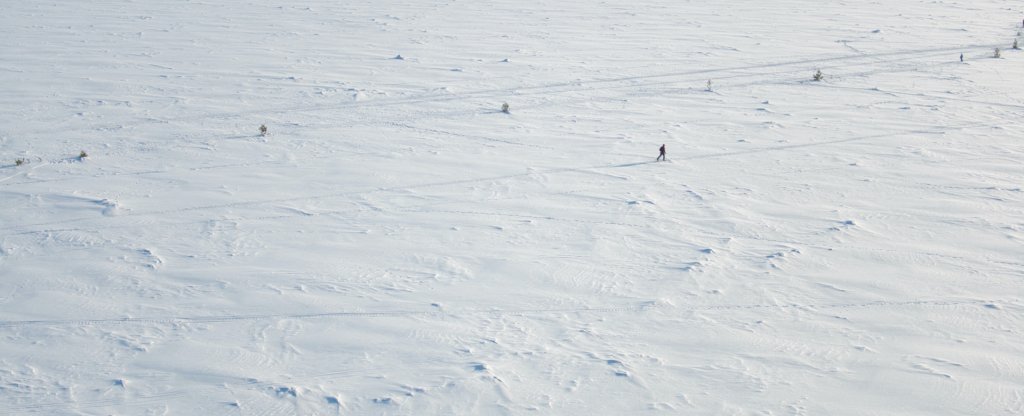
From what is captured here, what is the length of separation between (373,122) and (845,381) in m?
4.70

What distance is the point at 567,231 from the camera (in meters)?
5.57

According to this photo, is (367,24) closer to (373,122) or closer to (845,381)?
(373,122)

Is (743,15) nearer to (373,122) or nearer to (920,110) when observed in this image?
(920,110)

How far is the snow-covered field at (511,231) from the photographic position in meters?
4.00

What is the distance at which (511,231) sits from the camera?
18.3 ft

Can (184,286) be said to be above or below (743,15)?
below

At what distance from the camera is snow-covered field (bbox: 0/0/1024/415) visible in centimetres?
400

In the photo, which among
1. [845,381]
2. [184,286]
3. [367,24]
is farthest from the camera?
[367,24]

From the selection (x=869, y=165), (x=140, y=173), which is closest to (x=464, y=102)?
(x=140, y=173)

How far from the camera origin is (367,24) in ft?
39.8

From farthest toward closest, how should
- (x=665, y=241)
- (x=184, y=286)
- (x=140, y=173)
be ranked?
(x=140, y=173) < (x=665, y=241) < (x=184, y=286)

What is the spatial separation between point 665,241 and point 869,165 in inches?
79.6

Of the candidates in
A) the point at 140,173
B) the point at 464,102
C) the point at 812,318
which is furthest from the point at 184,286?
the point at 464,102

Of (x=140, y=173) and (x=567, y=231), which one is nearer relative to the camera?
(x=567, y=231)
